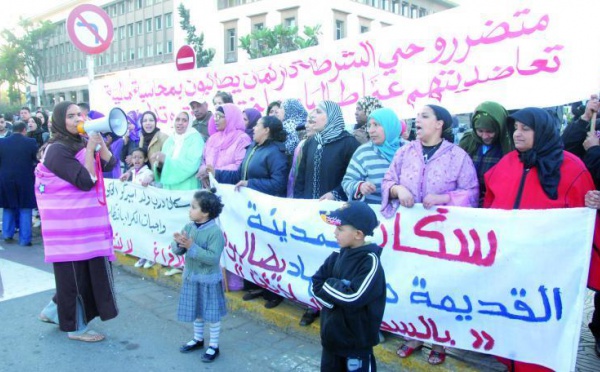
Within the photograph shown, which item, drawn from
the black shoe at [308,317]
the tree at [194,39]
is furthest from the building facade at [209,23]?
the black shoe at [308,317]

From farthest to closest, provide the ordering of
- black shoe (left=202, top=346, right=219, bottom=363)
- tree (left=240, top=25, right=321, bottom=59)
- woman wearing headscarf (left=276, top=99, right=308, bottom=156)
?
tree (left=240, top=25, right=321, bottom=59)
woman wearing headscarf (left=276, top=99, right=308, bottom=156)
black shoe (left=202, top=346, right=219, bottom=363)

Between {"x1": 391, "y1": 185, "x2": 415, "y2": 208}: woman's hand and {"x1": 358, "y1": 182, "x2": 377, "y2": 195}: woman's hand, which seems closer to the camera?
{"x1": 391, "y1": 185, "x2": 415, "y2": 208}: woman's hand

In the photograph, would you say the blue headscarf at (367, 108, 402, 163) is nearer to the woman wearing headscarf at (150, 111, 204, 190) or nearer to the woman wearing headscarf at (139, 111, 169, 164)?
the woman wearing headscarf at (150, 111, 204, 190)

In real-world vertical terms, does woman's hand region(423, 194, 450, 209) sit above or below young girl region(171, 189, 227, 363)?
above

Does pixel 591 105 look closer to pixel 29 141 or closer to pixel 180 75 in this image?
pixel 180 75

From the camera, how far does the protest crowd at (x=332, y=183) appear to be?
2.59 m

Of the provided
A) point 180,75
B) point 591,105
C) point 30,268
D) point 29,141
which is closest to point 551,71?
point 591,105

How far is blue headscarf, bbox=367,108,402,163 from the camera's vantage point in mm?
3736

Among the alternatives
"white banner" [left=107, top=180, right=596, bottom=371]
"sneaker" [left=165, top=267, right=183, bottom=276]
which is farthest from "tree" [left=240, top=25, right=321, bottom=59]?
"white banner" [left=107, top=180, right=596, bottom=371]

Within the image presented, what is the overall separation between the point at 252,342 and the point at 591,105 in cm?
296

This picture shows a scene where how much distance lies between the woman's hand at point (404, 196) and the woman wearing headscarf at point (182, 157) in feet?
8.60

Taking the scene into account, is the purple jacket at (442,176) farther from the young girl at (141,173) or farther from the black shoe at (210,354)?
the young girl at (141,173)

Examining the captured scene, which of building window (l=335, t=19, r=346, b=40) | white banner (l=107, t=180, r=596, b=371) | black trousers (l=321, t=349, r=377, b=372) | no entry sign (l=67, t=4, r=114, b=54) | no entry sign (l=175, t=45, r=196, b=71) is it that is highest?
building window (l=335, t=19, r=346, b=40)

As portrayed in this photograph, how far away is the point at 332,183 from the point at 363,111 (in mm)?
1068
